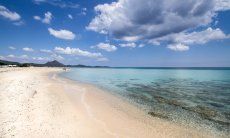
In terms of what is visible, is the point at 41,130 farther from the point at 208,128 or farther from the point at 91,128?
the point at 208,128

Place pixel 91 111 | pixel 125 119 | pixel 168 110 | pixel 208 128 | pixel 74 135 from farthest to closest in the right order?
pixel 168 110 → pixel 91 111 → pixel 125 119 → pixel 208 128 → pixel 74 135

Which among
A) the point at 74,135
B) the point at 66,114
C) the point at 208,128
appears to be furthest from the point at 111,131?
the point at 208,128

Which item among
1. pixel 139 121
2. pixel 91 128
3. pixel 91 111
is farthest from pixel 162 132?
pixel 91 111

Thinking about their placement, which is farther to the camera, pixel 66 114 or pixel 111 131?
pixel 66 114

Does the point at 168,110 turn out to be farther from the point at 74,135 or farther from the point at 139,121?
the point at 74,135

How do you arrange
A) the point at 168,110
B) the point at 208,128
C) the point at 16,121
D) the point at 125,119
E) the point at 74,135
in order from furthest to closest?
the point at 168,110 → the point at 125,119 → the point at 208,128 → the point at 16,121 → the point at 74,135

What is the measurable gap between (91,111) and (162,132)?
20.2 ft

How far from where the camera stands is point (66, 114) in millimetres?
13453

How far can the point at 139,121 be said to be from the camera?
13039 mm

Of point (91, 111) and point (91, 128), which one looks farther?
point (91, 111)

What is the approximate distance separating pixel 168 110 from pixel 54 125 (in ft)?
33.4

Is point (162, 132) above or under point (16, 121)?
under

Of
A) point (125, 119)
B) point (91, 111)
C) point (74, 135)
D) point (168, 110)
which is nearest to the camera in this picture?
point (74, 135)

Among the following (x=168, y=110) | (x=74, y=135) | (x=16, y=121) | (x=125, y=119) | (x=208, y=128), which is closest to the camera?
(x=74, y=135)
